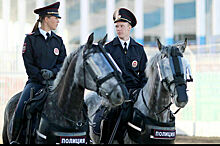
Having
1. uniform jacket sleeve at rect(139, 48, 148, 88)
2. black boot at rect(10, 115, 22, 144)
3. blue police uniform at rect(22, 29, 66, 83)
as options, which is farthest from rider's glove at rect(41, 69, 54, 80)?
uniform jacket sleeve at rect(139, 48, 148, 88)

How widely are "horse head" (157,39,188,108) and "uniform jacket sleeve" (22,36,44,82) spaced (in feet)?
4.94

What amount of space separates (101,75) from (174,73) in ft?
3.98

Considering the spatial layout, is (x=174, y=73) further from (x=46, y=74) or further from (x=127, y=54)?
(x=46, y=74)

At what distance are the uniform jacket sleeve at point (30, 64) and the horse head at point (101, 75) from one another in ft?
2.95

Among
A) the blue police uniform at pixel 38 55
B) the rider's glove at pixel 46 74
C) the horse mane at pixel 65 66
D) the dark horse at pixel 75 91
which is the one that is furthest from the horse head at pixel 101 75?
the blue police uniform at pixel 38 55

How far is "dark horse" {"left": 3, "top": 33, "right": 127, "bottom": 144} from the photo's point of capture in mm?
3982

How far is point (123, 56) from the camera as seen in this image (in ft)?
19.4

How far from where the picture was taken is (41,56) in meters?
5.02

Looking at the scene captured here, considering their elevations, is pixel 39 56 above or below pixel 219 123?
above

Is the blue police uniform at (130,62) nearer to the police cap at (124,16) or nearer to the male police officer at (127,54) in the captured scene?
the male police officer at (127,54)

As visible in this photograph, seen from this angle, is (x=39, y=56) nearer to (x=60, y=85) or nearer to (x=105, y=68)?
(x=60, y=85)


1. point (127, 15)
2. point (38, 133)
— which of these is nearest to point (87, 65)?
point (38, 133)

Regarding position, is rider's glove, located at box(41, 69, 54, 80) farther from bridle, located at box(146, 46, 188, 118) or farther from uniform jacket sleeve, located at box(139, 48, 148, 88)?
uniform jacket sleeve, located at box(139, 48, 148, 88)

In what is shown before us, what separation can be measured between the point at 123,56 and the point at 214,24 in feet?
72.4
